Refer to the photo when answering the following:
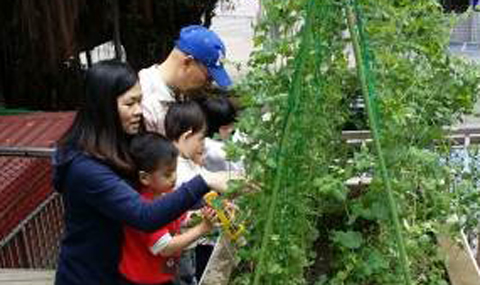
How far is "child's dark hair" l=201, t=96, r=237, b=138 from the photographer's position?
3078mm

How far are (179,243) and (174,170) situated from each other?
7.4 inches

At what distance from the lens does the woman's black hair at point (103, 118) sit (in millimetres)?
2018

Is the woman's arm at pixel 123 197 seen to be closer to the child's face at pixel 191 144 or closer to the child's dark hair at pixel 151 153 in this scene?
the child's dark hair at pixel 151 153

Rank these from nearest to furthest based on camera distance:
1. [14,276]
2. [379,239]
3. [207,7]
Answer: [379,239], [14,276], [207,7]

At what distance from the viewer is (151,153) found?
6.90 feet

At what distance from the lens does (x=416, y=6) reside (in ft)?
7.33

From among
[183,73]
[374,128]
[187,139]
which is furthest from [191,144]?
[374,128]

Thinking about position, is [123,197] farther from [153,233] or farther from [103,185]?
[153,233]

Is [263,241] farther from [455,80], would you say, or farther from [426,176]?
[455,80]

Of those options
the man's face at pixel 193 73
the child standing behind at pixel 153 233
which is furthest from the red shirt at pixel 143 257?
the man's face at pixel 193 73

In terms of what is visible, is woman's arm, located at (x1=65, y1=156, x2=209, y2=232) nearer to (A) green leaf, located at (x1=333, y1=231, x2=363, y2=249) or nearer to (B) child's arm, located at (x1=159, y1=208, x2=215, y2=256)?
(B) child's arm, located at (x1=159, y1=208, x2=215, y2=256)

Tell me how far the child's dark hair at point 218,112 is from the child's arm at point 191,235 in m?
1.00

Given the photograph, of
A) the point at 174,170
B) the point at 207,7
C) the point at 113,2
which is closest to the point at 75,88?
the point at 113,2

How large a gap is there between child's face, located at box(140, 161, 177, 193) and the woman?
67 millimetres
